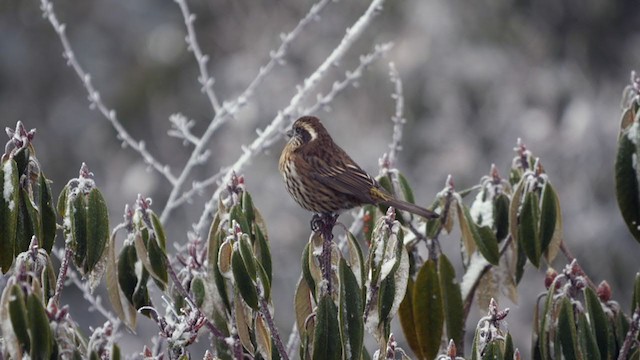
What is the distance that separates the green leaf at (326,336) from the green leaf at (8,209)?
2.59ft

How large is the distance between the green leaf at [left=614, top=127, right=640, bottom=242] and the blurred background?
20.6 feet

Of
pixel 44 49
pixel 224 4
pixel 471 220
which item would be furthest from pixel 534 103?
pixel 471 220

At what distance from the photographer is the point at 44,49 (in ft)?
46.5

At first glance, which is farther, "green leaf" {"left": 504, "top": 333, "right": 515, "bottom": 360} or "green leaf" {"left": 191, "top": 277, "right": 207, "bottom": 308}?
"green leaf" {"left": 191, "top": 277, "right": 207, "bottom": 308}

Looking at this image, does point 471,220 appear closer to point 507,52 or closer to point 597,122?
point 597,122

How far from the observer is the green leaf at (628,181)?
3189 mm

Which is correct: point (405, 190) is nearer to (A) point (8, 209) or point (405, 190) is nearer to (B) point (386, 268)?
(B) point (386, 268)

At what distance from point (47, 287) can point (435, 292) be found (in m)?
1.15

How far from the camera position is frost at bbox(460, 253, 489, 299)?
138 inches

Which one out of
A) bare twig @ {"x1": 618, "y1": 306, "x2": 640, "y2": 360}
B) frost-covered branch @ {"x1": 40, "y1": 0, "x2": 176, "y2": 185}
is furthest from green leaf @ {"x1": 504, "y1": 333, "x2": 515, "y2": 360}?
frost-covered branch @ {"x1": 40, "y1": 0, "x2": 176, "y2": 185}

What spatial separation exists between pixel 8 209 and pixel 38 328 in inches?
20.3

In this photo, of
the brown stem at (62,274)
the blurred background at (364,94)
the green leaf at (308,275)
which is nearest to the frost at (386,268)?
the green leaf at (308,275)

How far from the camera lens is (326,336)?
8.82ft

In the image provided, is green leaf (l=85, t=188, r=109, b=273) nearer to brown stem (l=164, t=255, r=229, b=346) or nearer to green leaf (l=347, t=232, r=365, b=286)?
brown stem (l=164, t=255, r=229, b=346)
